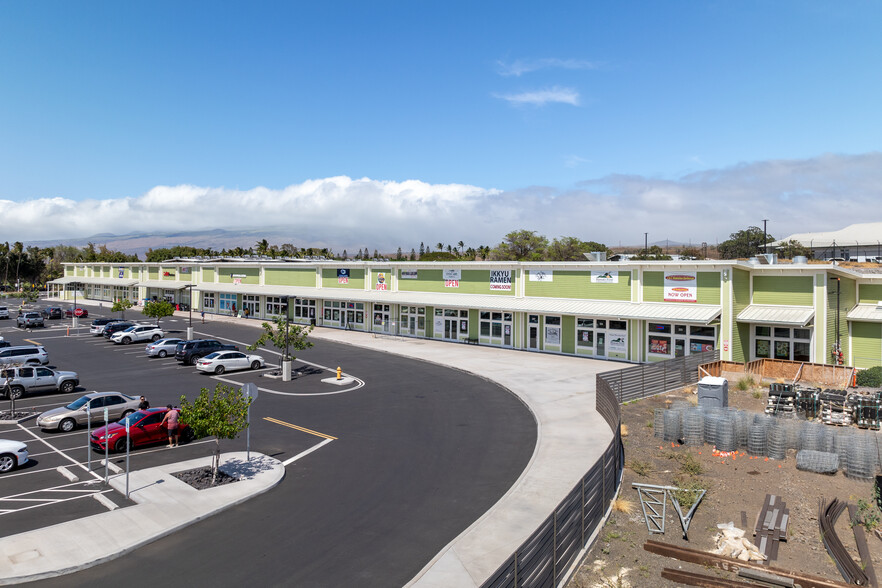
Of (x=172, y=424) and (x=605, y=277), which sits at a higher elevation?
(x=605, y=277)

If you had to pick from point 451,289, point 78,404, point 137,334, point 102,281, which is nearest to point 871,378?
point 451,289

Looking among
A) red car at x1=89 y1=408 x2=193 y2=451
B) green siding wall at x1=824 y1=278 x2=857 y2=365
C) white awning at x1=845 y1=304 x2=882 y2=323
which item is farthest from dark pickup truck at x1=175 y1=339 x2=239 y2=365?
white awning at x1=845 y1=304 x2=882 y2=323

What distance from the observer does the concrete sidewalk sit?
11.0 meters

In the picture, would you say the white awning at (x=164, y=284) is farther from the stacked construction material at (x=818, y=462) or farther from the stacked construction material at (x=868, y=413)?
the stacked construction material at (x=818, y=462)

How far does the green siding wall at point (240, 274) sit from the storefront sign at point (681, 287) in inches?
1897

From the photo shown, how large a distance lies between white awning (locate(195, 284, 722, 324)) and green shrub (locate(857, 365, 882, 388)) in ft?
23.9

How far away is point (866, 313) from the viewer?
3422 centimetres

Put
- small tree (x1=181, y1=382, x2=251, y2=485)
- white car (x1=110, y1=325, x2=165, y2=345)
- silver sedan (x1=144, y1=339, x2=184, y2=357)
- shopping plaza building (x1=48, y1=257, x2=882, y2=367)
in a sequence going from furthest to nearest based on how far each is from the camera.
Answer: white car (x1=110, y1=325, x2=165, y2=345)
silver sedan (x1=144, y1=339, x2=184, y2=357)
shopping plaza building (x1=48, y1=257, x2=882, y2=367)
small tree (x1=181, y1=382, x2=251, y2=485)

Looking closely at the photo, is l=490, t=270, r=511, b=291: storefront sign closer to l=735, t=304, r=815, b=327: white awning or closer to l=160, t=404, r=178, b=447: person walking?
l=735, t=304, r=815, b=327: white awning

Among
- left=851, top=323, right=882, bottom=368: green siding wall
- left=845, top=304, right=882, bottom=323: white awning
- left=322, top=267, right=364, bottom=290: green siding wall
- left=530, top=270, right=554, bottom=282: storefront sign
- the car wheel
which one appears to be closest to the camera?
the car wheel

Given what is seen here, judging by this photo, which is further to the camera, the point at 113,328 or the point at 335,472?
the point at 113,328

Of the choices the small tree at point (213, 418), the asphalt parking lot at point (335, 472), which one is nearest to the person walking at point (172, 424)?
the asphalt parking lot at point (335, 472)

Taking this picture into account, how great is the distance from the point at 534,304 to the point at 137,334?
107 feet

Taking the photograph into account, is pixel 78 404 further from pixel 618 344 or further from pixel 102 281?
pixel 102 281
